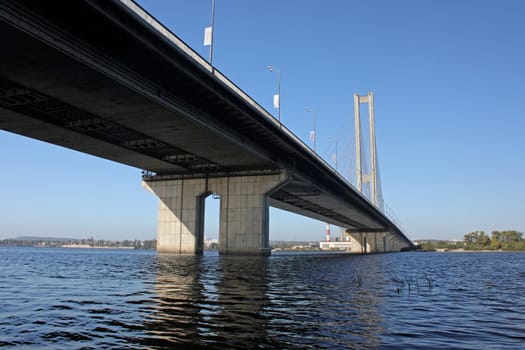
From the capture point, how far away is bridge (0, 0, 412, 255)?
25.3m

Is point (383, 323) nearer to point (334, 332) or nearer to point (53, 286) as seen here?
point (334, 332)

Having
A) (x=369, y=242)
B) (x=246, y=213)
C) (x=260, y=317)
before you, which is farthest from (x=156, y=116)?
→ (x=369, y=242)

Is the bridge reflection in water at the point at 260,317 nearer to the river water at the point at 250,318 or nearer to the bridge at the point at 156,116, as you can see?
the river water at the point at 250,318

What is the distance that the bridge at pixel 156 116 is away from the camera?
25328mm

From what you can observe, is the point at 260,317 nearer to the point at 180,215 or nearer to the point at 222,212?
the point at 222,212

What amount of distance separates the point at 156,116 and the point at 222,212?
26.2 m

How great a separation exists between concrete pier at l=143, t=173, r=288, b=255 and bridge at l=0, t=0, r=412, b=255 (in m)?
0.15

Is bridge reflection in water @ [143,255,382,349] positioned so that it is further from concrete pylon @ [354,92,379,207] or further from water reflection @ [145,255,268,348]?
concrete pylon @ [354,92,379,207]

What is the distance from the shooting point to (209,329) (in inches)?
428

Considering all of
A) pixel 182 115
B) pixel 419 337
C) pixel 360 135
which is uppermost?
pixel 360 135

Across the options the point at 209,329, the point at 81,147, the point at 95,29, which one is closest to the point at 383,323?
the point at 209,329

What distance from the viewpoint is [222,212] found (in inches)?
2478

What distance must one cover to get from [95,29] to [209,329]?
68.0ft

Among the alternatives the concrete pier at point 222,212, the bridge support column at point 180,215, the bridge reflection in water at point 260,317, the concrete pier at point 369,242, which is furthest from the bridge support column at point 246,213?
the concrete pier at point 369,242
